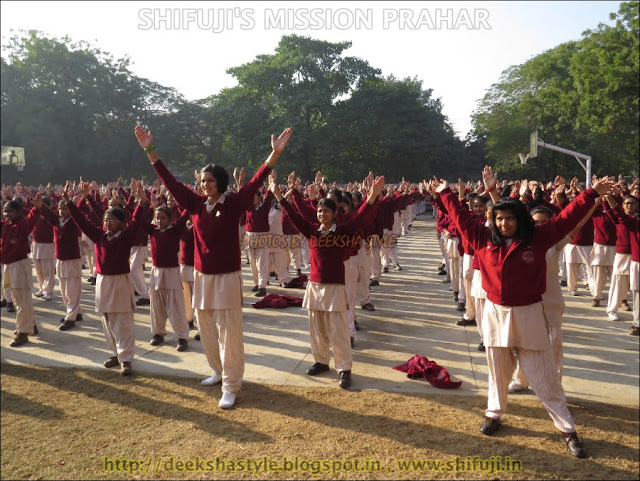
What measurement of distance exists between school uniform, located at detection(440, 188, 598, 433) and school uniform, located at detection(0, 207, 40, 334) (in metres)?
5.68

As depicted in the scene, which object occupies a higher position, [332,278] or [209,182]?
[209,182]

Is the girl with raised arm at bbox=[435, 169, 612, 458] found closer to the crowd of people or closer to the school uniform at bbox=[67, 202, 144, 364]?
the crowd of people

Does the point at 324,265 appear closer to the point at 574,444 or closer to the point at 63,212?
the point at 574,444

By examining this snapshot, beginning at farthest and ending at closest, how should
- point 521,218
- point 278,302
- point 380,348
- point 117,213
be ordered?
point 278,302
point 380,348
point 117,213
point 521,218

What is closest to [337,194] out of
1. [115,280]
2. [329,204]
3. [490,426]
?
[329,204]

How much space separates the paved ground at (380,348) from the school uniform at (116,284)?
34 cm

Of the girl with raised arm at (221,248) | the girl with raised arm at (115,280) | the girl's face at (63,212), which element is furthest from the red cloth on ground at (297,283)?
the girl with raised arm at (221,248)

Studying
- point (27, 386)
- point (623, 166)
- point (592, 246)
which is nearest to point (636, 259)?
point (592, 246)

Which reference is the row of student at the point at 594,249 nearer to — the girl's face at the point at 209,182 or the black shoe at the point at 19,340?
the girl's face at the point at 209,182

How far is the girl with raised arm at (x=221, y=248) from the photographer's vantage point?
15.9ft

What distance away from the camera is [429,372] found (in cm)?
536

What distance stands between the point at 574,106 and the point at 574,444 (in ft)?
92.9

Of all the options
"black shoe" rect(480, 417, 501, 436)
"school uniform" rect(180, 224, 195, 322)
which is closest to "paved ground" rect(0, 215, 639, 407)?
"school uniform" rect(180, 224, 195, 322)

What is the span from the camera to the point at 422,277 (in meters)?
11.6
